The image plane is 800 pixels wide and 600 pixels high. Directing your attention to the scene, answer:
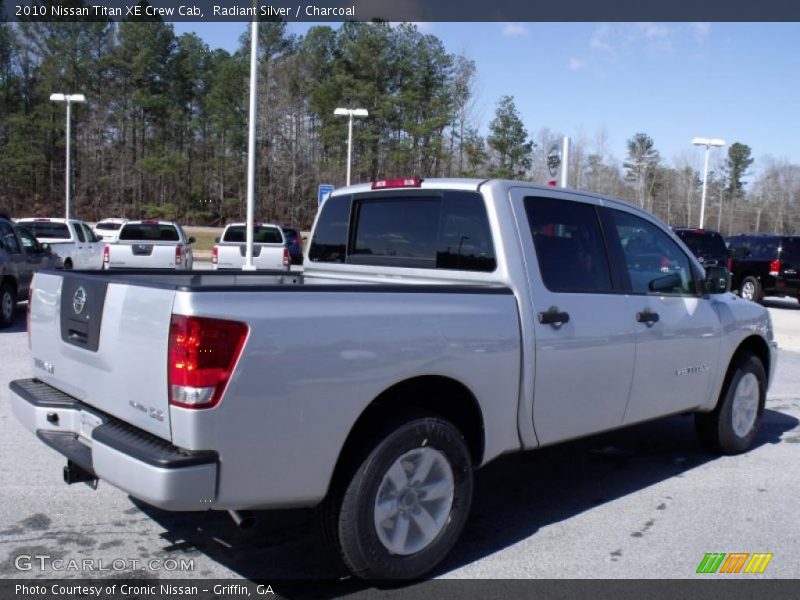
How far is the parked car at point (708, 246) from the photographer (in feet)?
66.2

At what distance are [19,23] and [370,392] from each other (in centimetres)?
7495

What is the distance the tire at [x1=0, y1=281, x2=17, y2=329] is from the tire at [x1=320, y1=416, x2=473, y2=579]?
10.2 meters

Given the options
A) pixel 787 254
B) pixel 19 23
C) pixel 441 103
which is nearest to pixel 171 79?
pixel 19 23

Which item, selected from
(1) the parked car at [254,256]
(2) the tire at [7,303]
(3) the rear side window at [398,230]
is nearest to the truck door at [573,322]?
(3) the rear side window at [398,230]

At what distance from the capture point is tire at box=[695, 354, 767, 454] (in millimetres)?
6012

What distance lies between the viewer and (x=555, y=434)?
4.41 m

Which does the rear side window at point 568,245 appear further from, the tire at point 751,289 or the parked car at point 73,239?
the tire at point 751,289

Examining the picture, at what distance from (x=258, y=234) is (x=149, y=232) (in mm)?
5042

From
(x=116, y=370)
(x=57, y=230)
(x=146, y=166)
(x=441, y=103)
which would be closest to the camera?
(x=116, y=370)

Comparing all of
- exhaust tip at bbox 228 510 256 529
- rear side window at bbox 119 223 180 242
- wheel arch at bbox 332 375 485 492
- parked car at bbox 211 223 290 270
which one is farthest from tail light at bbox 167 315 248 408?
rear side window at bbox 119 223 180 242

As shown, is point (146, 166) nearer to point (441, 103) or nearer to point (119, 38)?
point (119, 38)

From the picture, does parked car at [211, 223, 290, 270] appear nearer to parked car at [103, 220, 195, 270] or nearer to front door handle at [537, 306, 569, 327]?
parked car at [103, 220, 195, 270]

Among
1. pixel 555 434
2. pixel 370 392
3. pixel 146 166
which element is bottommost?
pixel 555 434

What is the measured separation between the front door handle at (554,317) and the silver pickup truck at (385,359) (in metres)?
0.02
